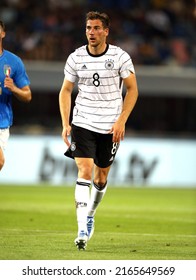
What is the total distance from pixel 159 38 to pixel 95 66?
58.7 ft

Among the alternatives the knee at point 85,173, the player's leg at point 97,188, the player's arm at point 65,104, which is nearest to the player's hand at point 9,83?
the player's arm at point 65,104

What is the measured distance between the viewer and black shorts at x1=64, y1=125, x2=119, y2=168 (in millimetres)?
10008

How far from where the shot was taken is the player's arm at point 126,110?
9945mm

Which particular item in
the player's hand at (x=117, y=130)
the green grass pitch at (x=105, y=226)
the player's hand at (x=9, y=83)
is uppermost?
the player's hand at (x=9, y=83)

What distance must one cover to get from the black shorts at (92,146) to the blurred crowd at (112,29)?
1544 cm

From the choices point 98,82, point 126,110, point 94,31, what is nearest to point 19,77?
point 98,82

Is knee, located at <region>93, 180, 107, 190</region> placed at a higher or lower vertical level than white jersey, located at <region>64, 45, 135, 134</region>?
lower

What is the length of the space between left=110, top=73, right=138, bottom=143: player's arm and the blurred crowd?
15.7 m

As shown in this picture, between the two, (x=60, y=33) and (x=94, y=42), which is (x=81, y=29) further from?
(x=94, y=42)

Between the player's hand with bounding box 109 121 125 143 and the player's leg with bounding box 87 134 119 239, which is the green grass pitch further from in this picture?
the player's hand with bounding box 109 121 125 143

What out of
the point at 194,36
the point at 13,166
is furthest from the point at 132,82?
the point at 194,36

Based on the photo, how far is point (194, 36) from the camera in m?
28.1

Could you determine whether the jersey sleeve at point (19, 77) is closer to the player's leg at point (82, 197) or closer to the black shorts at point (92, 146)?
the black shorts at point (92, 146)

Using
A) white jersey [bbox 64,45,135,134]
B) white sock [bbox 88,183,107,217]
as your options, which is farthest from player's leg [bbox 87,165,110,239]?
white jersey [bbox 64,45,135,134]
